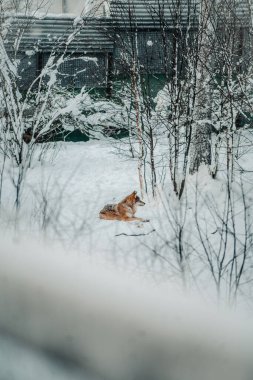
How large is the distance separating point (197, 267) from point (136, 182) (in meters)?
4.15

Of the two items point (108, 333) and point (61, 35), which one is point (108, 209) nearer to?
point (108, 333)

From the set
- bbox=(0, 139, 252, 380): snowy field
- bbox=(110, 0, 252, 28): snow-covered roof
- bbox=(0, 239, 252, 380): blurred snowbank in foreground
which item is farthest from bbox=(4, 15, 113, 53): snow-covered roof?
bbox=(0, 239, 252, 380): blurred snowbank in foreground

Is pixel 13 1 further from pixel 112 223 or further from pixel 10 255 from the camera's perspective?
pixel 10 255

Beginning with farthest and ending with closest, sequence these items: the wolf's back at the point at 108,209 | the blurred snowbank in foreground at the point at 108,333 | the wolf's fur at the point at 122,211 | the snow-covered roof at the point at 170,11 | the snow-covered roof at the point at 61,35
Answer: the snow-covered roof at the point at 61,35
the wolf's back at the point at 108,209
the wolf's fur at the point at 122,211
the snow-covered roof at the point at 170,11
the blurred snowbank in foreground at the point at 108,333

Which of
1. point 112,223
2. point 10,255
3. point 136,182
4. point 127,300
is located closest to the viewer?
point 127,300

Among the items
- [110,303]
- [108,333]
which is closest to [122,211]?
[110,303]

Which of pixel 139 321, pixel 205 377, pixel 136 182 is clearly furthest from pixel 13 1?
pixel 205 377

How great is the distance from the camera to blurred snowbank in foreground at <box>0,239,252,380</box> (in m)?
2.49

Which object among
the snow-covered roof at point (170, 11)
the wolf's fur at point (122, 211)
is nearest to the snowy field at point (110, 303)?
the wolf's fur at point (122, 211)

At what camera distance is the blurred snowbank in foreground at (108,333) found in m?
2.49

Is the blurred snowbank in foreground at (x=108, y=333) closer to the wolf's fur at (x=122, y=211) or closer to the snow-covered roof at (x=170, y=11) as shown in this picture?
the wolf's fur at (x=122, y=211)

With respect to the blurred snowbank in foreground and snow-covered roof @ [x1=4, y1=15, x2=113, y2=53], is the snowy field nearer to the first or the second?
the blurred snowbank in foreground

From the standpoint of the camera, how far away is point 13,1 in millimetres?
8672

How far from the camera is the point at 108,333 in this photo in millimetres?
2766
